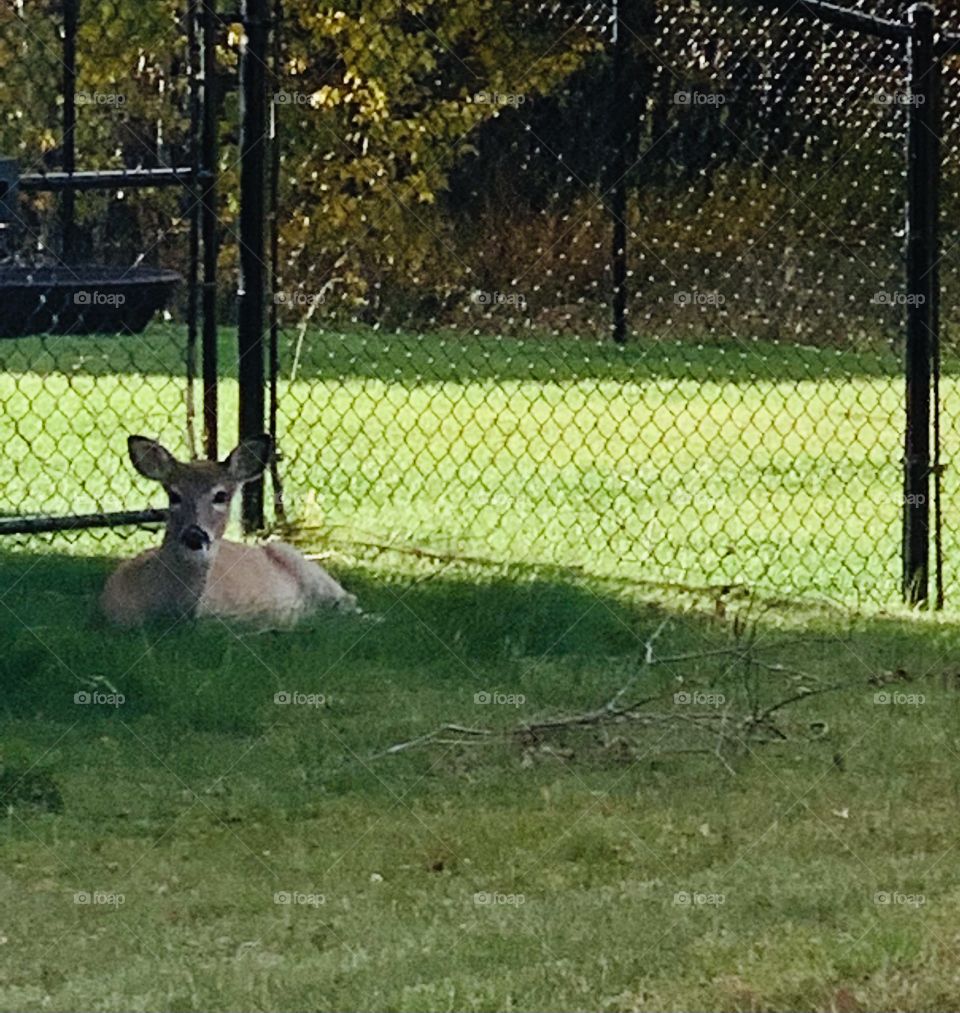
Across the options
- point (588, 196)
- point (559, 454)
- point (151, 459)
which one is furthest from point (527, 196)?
point (151, 459)

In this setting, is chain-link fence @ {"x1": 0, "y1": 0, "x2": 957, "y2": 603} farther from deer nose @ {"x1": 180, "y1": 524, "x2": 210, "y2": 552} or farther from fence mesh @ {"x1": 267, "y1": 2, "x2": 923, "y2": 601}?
deer nose @ {"x1": 180, "y1": 524, "x2": 210, "y2": 552}

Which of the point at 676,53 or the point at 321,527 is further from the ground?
the point at 676,53

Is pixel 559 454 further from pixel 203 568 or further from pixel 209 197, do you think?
pixel 203 568

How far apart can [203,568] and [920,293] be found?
2.64 meters

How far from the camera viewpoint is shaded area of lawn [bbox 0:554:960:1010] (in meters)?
4.95

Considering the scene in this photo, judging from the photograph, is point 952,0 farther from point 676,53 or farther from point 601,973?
point 601,973

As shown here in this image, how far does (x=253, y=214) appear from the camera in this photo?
938 centimetres

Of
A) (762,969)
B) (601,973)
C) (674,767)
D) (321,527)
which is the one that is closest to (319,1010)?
(601,973)

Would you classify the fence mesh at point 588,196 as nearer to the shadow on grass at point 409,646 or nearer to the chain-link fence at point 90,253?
the chain-link fence at point 90,253

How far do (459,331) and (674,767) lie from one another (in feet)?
41.2

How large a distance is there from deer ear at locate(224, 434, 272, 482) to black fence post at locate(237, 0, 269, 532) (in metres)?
0.97

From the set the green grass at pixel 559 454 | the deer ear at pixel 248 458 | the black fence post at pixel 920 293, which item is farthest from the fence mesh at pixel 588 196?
the deer ear at pixel 248 458

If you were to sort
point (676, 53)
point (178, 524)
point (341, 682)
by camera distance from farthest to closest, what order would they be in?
point (676, 53)
point (178, 524)
point (341, 682)

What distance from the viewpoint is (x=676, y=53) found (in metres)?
19.4
